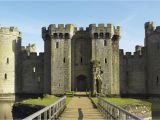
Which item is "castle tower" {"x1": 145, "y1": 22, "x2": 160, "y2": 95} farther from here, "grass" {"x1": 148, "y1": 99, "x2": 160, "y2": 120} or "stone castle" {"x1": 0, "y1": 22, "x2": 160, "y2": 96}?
"grass" {"x1": 148, "y1": 99, "x2": 160, "y2": 120}

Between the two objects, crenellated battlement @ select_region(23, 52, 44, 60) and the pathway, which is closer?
the pathway

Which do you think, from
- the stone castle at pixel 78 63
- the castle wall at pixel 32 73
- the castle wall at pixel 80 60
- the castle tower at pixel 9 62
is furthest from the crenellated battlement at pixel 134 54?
the castle tower at pixel 9 62

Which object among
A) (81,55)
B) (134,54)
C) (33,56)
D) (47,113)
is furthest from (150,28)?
(47,113)

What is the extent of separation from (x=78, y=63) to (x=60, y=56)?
306 cm

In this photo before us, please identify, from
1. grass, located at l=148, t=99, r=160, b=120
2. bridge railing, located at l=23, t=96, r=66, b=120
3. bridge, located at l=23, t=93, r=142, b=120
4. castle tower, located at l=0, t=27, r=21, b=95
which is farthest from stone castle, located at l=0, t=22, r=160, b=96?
bridge railing, located at l=23, t=96, r=66, b=120

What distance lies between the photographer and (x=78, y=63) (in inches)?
2456

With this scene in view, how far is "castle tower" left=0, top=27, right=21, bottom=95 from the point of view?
6425 cm

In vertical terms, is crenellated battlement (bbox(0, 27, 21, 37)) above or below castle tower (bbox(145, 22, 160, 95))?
above

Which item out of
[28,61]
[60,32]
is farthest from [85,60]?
[28,61]

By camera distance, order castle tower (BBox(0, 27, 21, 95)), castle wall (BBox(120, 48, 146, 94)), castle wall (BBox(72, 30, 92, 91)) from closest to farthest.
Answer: castle wall (BBox(72, 30, 92, 91)) → castle tower (BBox(0, 27, 21, 95)) → castle wall (BBox(120, 48, 146, 94))

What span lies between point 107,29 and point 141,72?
9.19 m

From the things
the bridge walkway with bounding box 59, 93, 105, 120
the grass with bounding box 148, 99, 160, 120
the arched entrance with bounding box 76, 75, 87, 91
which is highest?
the arched entrance with bounding box 76, 75, 87, 91

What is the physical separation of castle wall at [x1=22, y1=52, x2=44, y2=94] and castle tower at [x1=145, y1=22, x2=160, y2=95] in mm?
16786

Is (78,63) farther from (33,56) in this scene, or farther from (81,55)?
(33,56)
